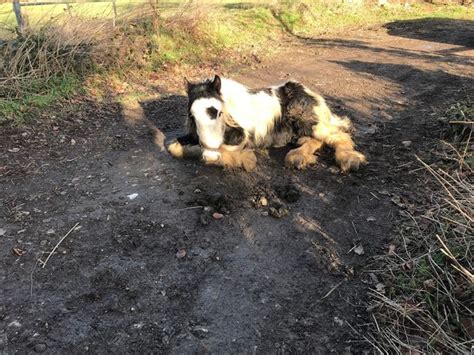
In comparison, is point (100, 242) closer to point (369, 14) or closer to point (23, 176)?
point (23, 176)

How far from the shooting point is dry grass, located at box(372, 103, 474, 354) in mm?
2832

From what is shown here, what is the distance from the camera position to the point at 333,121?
19.5 ft

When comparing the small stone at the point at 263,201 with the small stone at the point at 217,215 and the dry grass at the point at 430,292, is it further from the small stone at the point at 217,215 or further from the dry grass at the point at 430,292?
the dry grass at the point at 430,292

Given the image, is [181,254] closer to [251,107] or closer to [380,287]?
[380,287]

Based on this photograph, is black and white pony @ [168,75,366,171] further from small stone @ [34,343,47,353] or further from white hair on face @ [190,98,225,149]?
small stone @ [34,343,47,353]

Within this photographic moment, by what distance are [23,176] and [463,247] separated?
4880 mm

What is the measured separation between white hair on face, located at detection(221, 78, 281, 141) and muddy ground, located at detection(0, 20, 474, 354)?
0.45 metres

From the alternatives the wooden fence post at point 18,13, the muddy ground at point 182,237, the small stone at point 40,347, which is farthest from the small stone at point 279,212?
the wooden fence post at point 18,13

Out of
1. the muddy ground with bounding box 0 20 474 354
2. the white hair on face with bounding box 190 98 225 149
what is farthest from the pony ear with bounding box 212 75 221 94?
the muddy ground with bounding box 0 20 474 354

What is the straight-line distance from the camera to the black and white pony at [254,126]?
16.2ft

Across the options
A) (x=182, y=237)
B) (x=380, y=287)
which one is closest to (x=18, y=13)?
(x=182, y=237)

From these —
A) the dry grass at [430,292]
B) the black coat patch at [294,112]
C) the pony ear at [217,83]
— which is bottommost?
the dry grass at [430,292]

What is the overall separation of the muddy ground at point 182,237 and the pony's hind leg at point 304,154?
12cm

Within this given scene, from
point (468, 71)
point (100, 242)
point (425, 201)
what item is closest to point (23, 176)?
point (100, 242)
